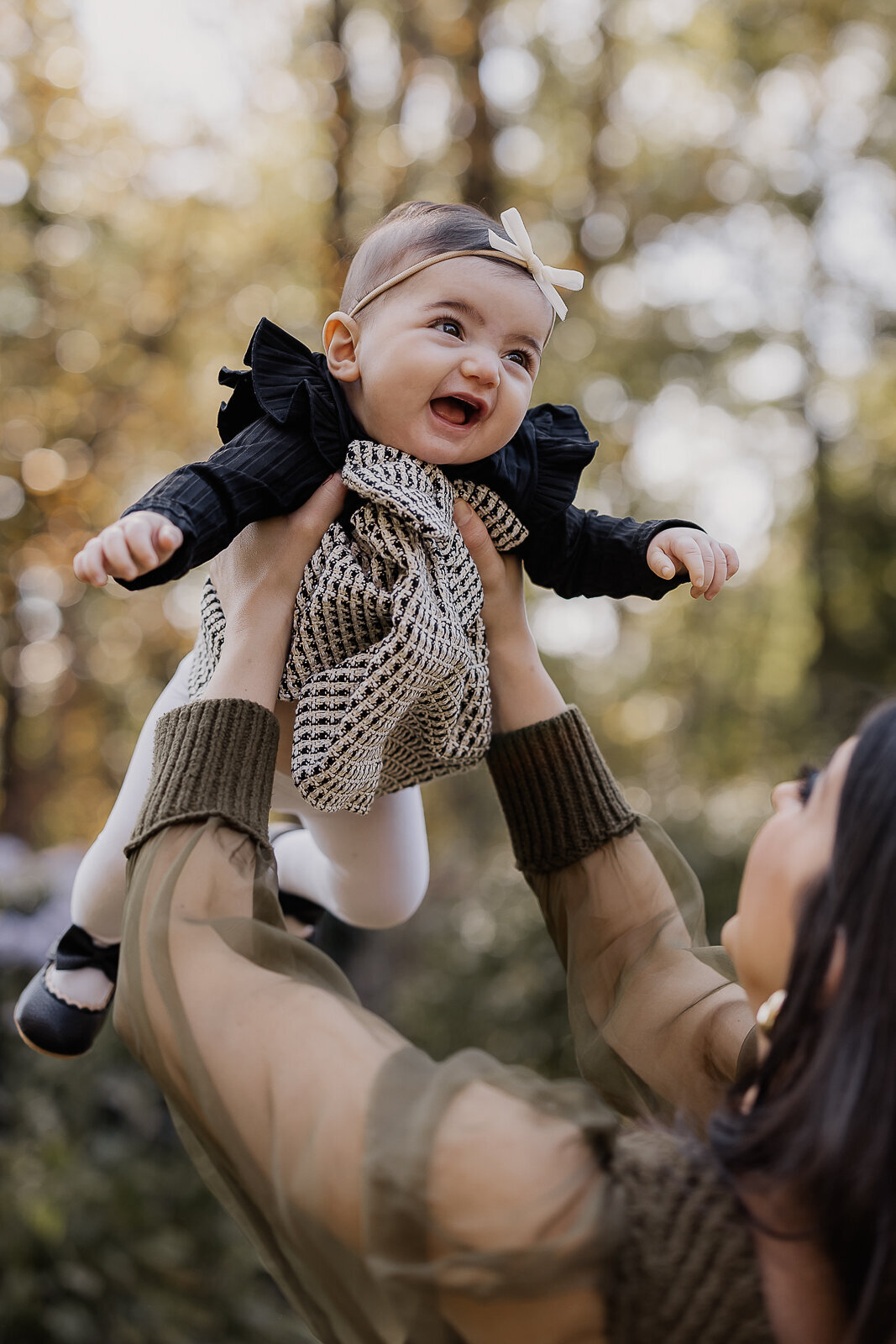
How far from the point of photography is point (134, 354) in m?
8.45

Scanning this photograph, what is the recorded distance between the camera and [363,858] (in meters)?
2.00

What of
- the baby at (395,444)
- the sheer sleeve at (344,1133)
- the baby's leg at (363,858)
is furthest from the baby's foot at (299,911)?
the sheer sleeve at (344,1133)

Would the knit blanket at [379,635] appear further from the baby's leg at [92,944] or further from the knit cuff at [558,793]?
the baby's leg at [92,944]

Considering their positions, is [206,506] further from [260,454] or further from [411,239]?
[411,239]

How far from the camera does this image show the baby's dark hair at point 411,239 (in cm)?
170

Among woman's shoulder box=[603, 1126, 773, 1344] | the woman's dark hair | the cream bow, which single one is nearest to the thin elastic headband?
the cream bow

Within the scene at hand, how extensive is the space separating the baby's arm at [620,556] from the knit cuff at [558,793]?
22cm

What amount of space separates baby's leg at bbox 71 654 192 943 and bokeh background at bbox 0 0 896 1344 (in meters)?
2.44

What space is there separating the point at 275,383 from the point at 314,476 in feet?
0.52

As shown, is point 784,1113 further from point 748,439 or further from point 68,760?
point 68,760

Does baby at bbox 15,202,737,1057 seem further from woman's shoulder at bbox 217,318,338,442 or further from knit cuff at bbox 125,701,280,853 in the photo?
knit cuff at bbox 125,701,280,853

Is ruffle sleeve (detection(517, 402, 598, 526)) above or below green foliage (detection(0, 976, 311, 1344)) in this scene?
above

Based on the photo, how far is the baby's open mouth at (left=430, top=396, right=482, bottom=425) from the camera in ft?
5.41

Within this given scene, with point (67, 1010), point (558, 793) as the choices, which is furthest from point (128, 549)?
point (67, 1010)
